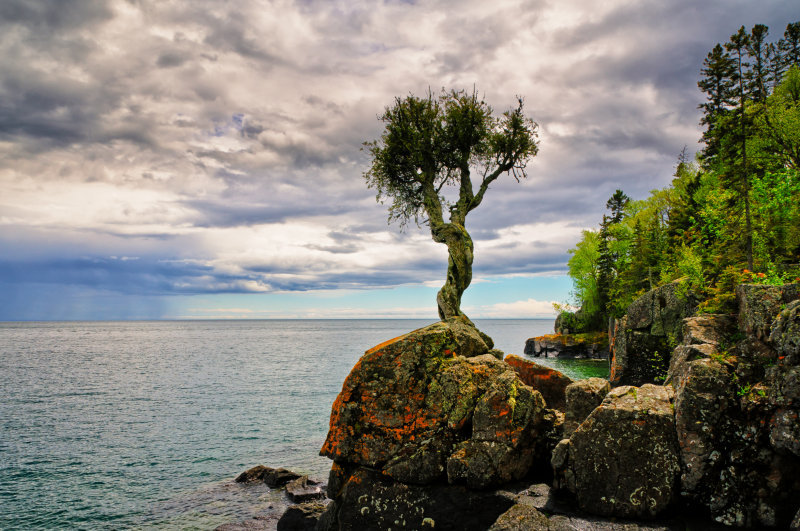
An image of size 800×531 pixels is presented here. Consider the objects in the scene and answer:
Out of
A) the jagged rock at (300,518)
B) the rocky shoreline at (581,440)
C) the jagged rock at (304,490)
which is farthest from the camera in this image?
the jagged rock at (304,490)

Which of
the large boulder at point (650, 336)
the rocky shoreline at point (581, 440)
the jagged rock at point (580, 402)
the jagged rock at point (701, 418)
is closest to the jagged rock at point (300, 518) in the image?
the rocky shoreline at point (581, 440)

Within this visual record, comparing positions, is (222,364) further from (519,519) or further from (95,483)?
(519,519)

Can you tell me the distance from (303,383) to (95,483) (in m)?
28.9

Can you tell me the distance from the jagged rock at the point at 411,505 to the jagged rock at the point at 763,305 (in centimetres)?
667

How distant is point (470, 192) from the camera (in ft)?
69.8

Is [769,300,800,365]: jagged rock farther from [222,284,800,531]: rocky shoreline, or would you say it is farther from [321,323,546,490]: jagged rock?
[321,323,546,490]: jagged rock

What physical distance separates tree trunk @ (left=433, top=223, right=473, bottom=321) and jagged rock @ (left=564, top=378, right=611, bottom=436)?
965 centimetres

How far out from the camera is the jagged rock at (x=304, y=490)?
16031mm

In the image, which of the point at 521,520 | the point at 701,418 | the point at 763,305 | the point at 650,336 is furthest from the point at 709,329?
the point at 650,336

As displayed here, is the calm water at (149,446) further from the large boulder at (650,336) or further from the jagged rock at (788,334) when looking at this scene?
the large boulder at (650,336)

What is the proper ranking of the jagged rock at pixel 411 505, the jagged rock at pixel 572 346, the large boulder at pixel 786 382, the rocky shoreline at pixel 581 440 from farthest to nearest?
the jagged rock at pixel 572 346 → the jagged rock at pixel 411 505 → the rocky shoreline at pixel 581 440 → the large boulder at pixel 786 382

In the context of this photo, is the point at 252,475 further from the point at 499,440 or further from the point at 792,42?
the point at 792,42

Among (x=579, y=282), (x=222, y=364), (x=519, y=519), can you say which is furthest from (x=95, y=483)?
(x=579, y=282)

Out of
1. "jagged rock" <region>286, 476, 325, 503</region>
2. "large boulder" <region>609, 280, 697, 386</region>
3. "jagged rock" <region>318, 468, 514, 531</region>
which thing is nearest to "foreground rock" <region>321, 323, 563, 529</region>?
"jagged rock" <region>318, 468, 514, 531</region>
